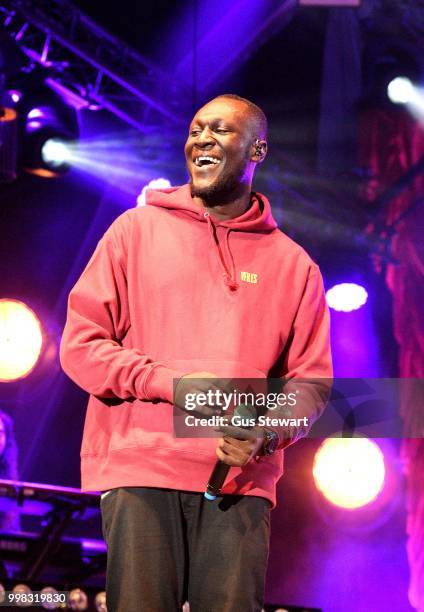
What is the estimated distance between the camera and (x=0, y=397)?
5992 mm

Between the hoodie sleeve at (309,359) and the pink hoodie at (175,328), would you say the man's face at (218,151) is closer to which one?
the pink hoodie at (175,328)

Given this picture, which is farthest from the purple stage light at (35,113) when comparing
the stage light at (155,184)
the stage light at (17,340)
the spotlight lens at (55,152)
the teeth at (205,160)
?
the teeth at (205,160)

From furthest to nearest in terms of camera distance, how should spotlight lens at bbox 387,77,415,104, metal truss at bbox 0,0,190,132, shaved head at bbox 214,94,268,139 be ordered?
spotlight lens at bbox 387,77,415,104 < metal truss at bbox 0,0,190,132 < shaved head at bbox 214,94,268,139

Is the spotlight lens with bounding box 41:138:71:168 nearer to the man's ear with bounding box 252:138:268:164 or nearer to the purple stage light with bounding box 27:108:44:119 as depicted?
the purple stage light with bounding box 27:108:44:119

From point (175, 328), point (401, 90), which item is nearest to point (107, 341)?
point (175, 328)

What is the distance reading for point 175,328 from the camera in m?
2.46

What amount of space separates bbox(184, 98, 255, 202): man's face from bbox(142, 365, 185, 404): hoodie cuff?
663 mm

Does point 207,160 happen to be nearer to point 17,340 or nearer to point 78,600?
point 78,600

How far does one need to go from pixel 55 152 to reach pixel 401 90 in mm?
2270

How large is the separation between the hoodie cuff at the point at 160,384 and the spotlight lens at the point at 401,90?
14.4ft

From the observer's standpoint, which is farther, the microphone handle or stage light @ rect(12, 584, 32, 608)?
stage light @ rect(12, 584, 32, 608)

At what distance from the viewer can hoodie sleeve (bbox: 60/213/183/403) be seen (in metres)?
2.34

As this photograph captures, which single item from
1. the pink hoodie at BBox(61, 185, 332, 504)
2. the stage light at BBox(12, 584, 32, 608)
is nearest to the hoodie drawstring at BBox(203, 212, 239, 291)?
the pink hoodie at BBox(61, 185, 332, 504)

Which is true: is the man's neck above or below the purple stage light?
below
